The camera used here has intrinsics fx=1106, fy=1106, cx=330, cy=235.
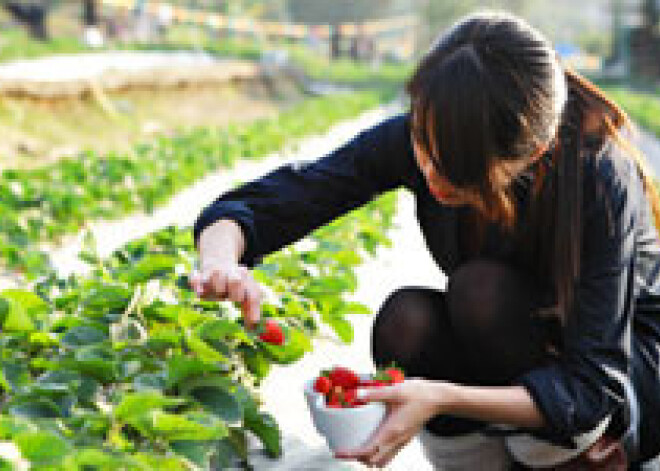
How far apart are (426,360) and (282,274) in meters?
1.56

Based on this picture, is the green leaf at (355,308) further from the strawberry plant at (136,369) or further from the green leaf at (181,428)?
the green leaf at (181,428)

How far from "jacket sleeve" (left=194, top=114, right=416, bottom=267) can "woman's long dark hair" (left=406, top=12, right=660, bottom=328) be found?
1.42 feet

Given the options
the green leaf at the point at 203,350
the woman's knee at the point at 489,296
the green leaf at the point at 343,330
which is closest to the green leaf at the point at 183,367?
the green leaf at the point at 203,350

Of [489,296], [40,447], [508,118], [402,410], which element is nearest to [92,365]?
[40,447]

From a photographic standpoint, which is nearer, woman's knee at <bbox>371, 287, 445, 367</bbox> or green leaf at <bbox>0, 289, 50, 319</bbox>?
woman's knee at <bbox>371, 287, 445, 367</bbox>

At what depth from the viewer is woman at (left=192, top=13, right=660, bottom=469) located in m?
2.06

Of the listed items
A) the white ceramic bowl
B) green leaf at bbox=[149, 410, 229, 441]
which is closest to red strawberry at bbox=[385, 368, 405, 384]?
the white ceramic bowl

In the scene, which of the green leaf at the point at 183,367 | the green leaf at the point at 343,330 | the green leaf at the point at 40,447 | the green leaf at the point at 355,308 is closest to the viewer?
the green leaf at the point at 40,447

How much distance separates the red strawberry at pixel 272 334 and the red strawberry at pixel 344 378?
1.90 ft

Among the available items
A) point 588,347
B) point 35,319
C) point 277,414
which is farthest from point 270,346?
point 588,347

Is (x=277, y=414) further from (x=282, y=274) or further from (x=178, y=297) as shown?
(x=282, y=274)

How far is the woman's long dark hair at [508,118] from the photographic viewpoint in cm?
203

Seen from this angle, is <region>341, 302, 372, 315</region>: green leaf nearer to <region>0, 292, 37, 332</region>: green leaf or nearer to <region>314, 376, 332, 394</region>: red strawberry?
<region>0, 292, 37, 332</region>: green leaf

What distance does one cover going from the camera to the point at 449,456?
2.56 meters
